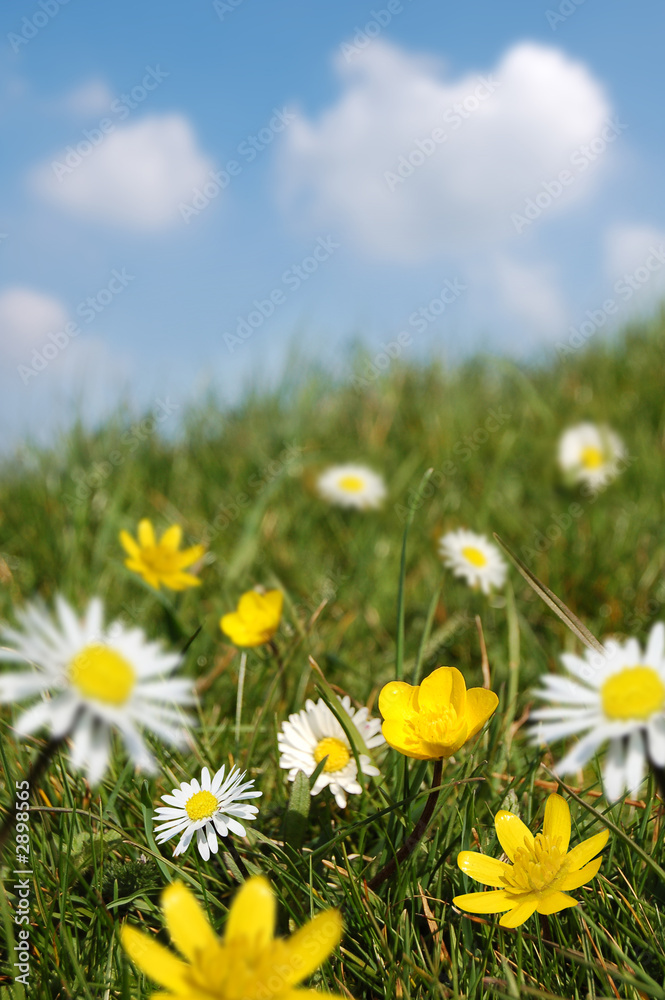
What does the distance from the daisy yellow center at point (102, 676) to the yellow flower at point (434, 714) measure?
30 cm

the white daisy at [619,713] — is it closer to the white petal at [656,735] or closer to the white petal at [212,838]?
the white petal at [656,735]

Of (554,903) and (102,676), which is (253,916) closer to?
(102,676)

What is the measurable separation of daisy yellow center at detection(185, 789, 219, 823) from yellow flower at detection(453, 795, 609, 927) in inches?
10.7

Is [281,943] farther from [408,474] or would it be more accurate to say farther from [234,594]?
[408,474]

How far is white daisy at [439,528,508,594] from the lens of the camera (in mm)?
1506

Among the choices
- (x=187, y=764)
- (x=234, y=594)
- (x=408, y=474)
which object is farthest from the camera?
(x=408, y=474)

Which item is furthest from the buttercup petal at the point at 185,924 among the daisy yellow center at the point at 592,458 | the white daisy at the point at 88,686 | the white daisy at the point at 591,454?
the daisy yellow center at the point at 592,458

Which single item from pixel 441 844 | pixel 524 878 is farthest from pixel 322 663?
pixel 524 878

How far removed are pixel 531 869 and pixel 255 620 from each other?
57cm

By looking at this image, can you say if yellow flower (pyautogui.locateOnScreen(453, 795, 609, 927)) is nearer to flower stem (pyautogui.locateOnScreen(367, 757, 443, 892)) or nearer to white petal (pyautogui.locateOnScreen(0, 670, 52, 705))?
flower stem (pyautogui.locateOnScreen(367, 757, 443, 892))

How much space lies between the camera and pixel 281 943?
1.98ft

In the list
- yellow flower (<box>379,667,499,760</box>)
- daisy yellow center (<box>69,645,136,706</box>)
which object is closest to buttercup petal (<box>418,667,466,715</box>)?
yellow flower (<box>379,667,499,760</box>)

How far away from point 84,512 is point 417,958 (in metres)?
1.61

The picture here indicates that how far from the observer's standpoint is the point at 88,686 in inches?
23.5
